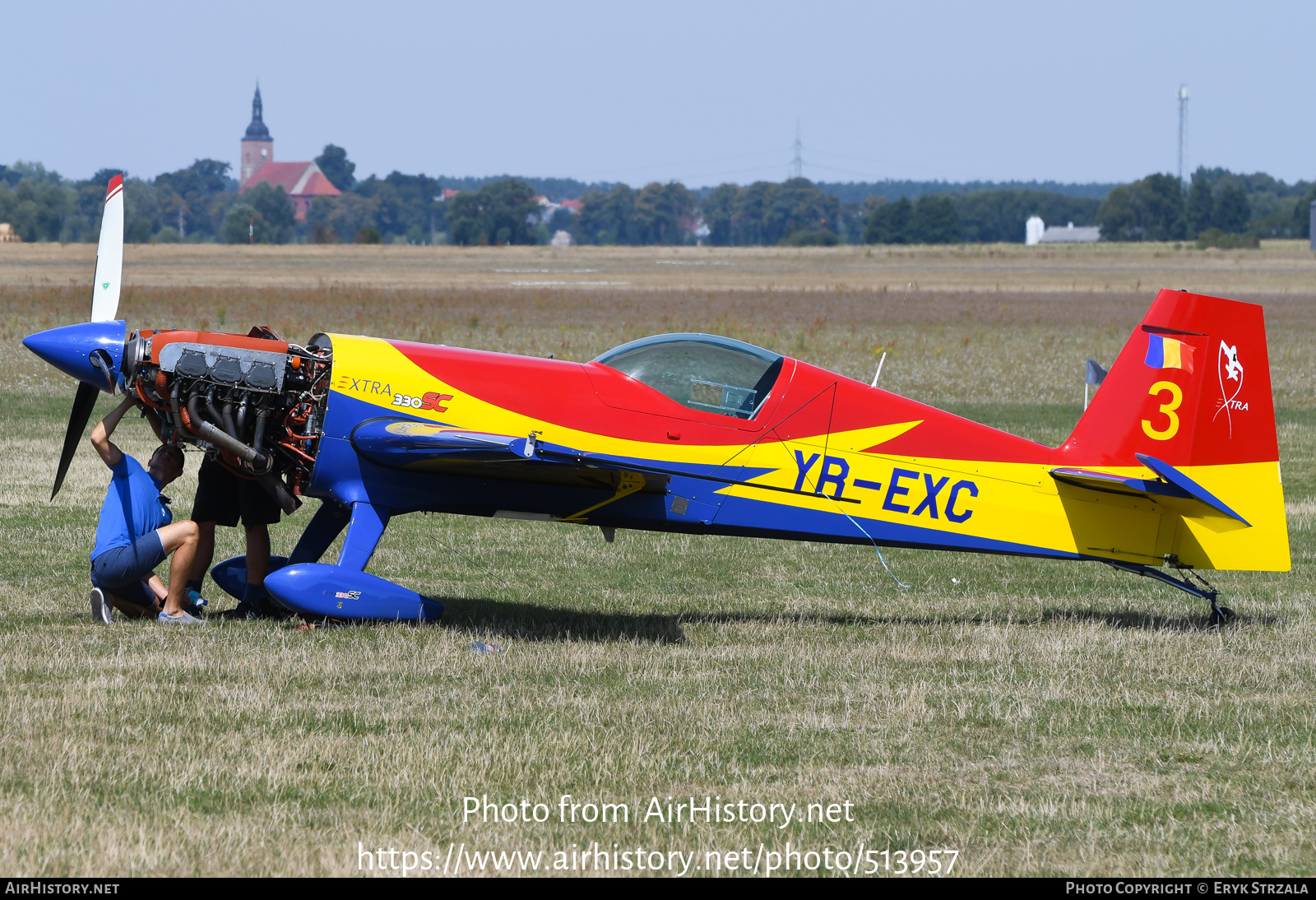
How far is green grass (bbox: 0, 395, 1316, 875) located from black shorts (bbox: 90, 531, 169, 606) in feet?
0.96

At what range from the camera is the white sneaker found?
309 inches

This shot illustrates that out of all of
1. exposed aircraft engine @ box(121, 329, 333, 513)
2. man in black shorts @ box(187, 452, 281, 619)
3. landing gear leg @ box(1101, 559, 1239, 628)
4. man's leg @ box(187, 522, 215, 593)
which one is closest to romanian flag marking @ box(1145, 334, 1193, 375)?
landing gear leg @ box(1101, 559, 1239, 628)

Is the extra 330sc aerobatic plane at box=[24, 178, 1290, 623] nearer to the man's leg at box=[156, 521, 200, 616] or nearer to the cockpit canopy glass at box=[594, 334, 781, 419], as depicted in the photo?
the cockpit canopy glass at box=[594, 334, 781, 419]

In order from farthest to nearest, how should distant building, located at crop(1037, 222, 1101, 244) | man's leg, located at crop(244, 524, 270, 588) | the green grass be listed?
distant building, located at crop(1037, 222, 1101, 244)
man's leg, located at crop(244, 524, 270, 588)
the green grass

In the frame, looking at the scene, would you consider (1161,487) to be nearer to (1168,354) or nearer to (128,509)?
(1168,354)

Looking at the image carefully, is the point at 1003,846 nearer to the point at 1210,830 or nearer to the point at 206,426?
the point at 1210,830

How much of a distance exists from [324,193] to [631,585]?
624ft

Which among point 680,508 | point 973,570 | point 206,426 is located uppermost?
point 206,426

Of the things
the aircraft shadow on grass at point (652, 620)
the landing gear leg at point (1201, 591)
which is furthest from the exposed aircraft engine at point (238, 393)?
the landing gear leg at point (1201, 591)

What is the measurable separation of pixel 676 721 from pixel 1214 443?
173 inches

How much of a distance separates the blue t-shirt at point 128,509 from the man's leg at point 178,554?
133 millimetres

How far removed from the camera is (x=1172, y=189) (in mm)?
134500

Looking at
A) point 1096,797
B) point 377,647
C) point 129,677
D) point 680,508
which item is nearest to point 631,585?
point 680,508

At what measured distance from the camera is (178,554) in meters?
7.94
